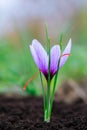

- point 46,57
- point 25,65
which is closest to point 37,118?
point 46,57

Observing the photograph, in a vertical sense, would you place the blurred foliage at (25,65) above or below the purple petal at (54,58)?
above

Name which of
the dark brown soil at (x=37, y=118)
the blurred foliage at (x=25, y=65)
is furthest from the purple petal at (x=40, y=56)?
the blurred foliage at (x=25, y=65)

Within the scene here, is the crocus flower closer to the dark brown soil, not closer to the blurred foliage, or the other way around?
the dark brown soil

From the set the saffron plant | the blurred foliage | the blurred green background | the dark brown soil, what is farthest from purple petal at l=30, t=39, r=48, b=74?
the blurred foliage

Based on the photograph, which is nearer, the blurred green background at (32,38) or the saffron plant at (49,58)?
the saffron plant at (49,58)

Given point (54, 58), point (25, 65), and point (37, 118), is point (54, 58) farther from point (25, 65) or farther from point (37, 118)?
point (25, 65)

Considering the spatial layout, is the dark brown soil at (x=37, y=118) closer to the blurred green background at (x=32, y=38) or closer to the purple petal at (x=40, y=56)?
the purple petal at (x=40, y=56)
